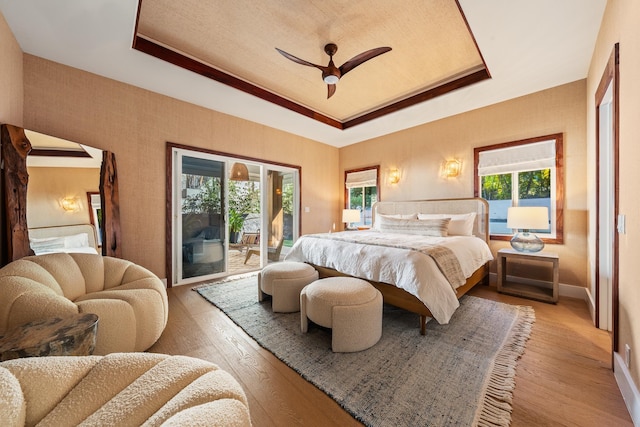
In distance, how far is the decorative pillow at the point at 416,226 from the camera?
340 centimetres

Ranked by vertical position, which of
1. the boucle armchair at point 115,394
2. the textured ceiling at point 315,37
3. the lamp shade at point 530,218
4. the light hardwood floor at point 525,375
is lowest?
the light hardwood floor at point 525,375

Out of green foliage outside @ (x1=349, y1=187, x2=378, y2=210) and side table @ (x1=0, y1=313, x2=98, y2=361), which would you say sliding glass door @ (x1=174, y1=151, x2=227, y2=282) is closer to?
side table @ (x1=0, y1=313, x2=98, y2=361)

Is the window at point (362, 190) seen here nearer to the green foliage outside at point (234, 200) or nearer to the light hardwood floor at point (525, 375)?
the green foliage outside at point (234, 200)

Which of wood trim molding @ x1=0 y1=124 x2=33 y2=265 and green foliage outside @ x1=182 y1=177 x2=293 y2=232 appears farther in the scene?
green foliage outside @ x1=182 y1=177 x2=293 y2=232

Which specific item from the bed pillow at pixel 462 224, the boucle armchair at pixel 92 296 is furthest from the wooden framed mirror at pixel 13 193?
the bed pillow at pixel 462 224

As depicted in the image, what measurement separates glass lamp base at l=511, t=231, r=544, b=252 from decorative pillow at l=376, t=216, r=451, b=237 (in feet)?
2.66

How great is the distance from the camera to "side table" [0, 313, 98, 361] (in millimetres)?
1037

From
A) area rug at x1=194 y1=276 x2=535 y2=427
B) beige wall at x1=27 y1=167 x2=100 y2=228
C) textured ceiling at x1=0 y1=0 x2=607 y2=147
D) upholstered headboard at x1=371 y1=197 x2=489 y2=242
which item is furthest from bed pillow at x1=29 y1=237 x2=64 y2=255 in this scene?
upholstered headboard at x1=371 y1=197 x2=489 y2=242

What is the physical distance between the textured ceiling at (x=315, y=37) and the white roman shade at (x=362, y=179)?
1.98 metres

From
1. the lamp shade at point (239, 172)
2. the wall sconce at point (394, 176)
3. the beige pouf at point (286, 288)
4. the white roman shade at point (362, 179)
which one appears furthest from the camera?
the white roman shade at point (362, 179)

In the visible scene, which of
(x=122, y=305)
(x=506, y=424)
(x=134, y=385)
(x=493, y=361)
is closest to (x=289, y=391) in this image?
(x=134, y=385)

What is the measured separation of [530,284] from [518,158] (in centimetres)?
176

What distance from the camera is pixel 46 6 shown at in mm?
1926

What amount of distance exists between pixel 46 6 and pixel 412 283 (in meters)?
3.71
